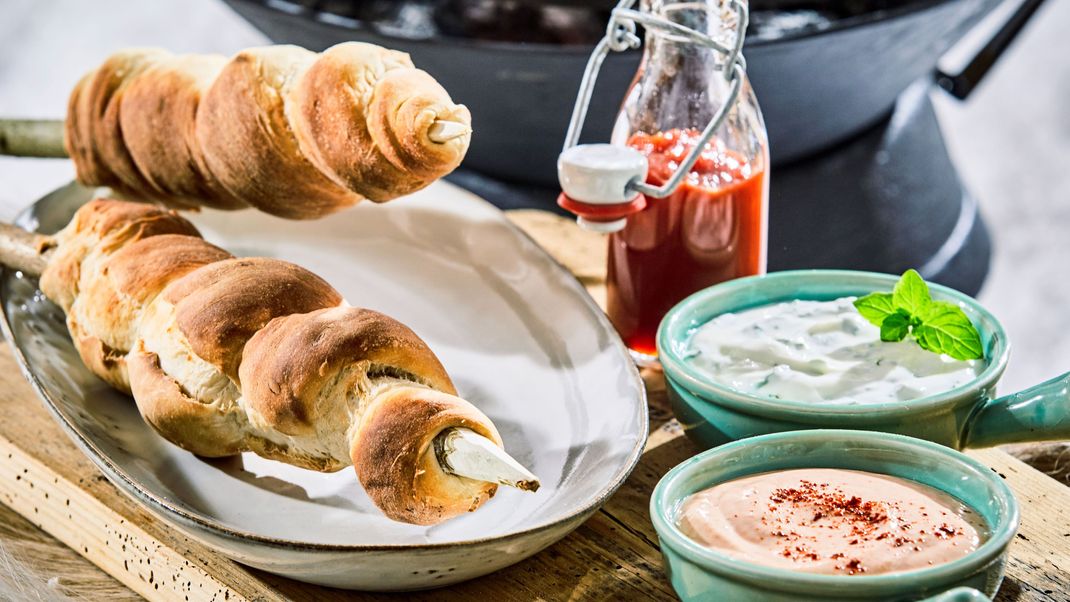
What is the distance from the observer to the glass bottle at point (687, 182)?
121 cm

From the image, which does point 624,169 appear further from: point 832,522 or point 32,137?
point 32,137

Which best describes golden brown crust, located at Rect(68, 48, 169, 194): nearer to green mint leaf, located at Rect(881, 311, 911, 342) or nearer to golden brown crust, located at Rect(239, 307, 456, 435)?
golden brown crust, located at Rect(239, 307, 456, 435)

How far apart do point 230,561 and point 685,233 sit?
0.54 m

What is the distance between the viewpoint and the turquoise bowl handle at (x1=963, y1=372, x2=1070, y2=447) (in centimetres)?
94

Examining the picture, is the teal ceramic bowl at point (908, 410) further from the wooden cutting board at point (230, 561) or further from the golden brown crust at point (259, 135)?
the golden brown crust at point (259, 135)

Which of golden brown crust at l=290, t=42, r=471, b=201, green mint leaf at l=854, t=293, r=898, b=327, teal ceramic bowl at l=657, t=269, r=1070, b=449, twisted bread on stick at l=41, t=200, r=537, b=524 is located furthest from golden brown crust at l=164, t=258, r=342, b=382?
green mint leaf at l=854, t=293, r=898, b=327

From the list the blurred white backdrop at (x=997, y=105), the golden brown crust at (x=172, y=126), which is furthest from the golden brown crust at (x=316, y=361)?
the blurred white backdrop at (x=997, y=105)

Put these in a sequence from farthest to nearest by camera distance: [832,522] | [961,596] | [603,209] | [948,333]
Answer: [603,209]
[948,333]
[832,522]
[961,596]

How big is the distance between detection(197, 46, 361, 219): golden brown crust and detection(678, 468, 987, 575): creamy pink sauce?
529mm

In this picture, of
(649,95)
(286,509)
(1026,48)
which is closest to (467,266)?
(649,95)

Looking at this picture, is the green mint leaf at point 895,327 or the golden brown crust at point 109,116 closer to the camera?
the green mint leaf at point 895,327

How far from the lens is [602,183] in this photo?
3.73 ft

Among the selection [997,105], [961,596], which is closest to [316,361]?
[961,596]

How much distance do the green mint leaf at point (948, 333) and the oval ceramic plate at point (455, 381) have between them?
0.25 meters
